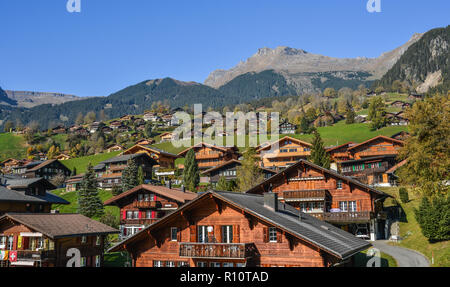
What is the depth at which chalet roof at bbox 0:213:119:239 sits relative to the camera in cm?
3806

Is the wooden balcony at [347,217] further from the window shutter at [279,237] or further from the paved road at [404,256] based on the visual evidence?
the window shutter at [279,237]

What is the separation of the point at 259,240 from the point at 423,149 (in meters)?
24.5

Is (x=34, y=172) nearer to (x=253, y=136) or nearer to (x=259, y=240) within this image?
(x=253, y=136)

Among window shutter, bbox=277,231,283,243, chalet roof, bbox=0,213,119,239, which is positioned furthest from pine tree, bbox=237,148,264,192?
window shutter, bbox=277,231,283,243

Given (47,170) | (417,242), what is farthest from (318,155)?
(47,170)

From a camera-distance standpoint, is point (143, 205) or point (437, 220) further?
point (143, 205)

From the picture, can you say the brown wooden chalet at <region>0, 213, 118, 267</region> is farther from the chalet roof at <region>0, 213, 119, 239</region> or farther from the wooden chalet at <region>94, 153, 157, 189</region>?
the wooden chalet at <region>94, 153, 157, 189</region>

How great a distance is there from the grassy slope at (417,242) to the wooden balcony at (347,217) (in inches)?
183

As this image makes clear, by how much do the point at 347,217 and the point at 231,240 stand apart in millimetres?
26054

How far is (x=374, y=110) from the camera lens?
15562 cm

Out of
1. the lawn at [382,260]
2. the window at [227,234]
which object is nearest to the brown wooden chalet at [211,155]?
the lawn at [382,260]

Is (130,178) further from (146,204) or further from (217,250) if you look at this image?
(217,250)

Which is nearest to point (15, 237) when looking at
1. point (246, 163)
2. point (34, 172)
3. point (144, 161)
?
point (246, 163)

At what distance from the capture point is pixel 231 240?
2702 centimetres
